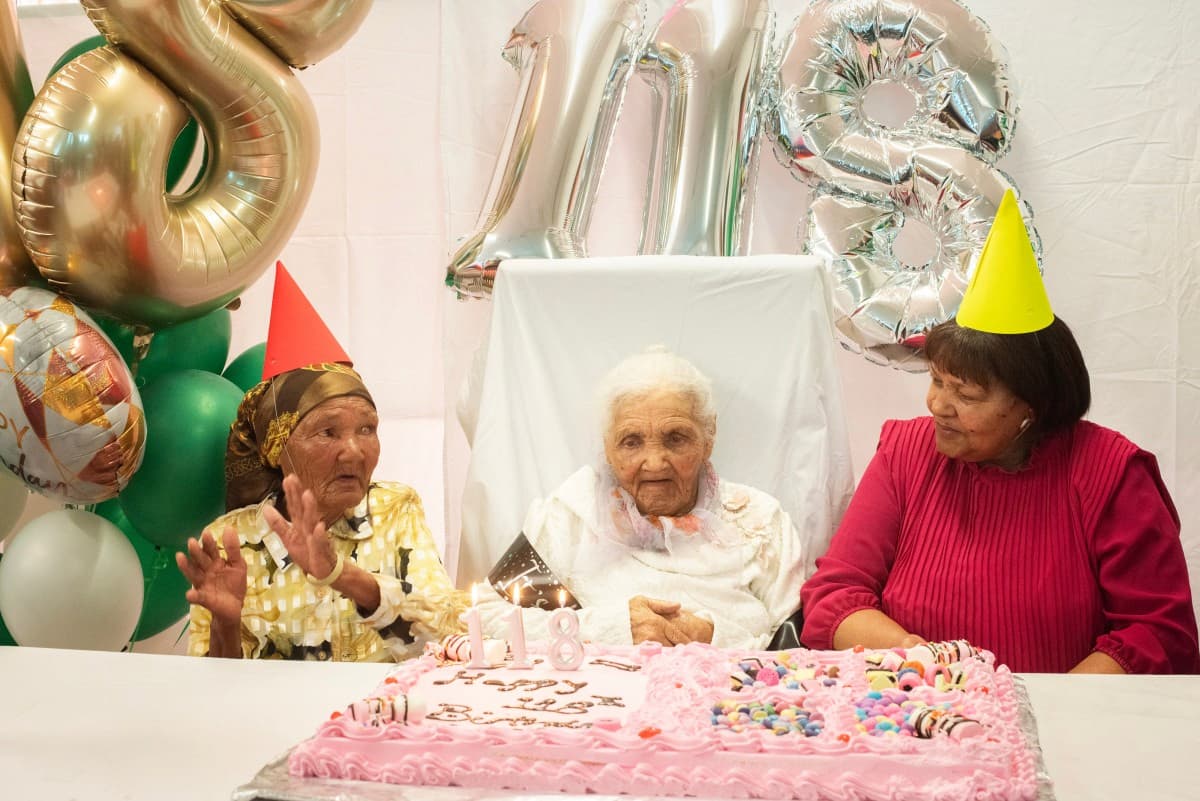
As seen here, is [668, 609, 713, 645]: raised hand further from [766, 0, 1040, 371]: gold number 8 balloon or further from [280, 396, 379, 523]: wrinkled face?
[766, 0, 1040, 371]: gold number 8 balloon

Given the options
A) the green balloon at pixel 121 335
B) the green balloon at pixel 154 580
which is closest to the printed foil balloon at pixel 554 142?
the green balloon at pixel 121 335

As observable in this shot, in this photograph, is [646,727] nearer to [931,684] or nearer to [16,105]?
[931,684]

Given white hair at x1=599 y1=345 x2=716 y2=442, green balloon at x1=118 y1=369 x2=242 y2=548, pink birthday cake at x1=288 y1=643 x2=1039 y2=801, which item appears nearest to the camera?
pink birthday cake at x1=288 y1=643 x2=1039 y2=801

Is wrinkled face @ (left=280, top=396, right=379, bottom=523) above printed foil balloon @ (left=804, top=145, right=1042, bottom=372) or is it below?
below

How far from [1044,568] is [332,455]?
1.49 m

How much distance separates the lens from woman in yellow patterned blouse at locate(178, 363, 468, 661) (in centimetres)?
238

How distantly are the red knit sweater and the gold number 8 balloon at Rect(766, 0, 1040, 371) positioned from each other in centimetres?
70

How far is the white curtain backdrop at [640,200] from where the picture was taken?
341 centimetres

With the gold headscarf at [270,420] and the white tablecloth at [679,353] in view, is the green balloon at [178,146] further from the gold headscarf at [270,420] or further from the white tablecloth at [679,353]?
the white tablecloth at [679,353]

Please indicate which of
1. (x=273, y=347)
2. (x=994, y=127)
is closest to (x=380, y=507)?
(x=273, y=347)

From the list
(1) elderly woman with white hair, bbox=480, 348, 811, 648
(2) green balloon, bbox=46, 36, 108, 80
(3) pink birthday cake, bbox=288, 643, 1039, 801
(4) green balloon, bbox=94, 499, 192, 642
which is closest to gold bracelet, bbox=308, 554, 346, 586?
(1) elderly woman with white hair, bbox=480, 348, 811, 648

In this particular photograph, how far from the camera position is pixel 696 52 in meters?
3.33

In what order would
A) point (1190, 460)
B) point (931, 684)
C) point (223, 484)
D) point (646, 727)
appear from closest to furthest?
1. point (646, 727)
2. point (931, 684)
3. point (223, 484)
4. point (1190, 460)

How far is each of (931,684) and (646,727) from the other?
0.52 meters
